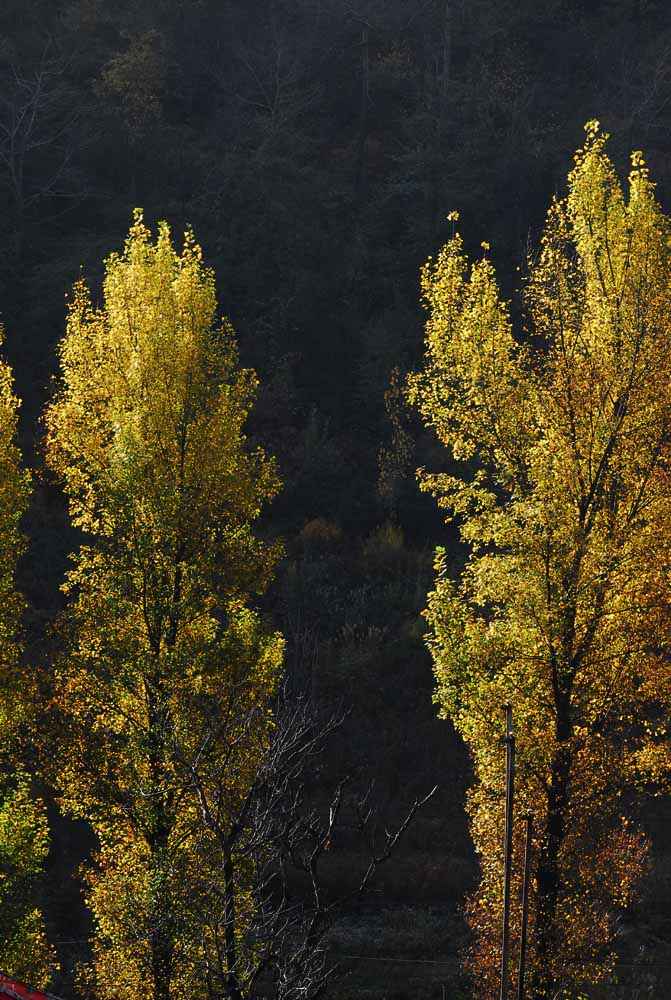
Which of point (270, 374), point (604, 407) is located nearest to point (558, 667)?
point (604, 407)

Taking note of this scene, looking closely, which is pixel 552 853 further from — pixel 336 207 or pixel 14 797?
pixel 336 207

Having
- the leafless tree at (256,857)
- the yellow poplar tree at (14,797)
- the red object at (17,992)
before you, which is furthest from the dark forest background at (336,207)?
the red object at (17,992)

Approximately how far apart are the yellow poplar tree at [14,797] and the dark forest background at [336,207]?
30.0 ft

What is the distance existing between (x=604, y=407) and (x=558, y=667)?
3300mm

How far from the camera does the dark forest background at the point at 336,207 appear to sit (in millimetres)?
29094

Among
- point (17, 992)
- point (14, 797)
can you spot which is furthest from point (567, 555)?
point (17, 992)

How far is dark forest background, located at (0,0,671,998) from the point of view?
29.1m

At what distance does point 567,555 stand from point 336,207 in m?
32.5

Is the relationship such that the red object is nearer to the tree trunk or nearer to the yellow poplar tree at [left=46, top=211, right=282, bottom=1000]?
the yellow poplar tree at [left=46, top=211, right=282, bottom=1000]

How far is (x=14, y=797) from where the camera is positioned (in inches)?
586

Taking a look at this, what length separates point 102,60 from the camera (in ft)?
149

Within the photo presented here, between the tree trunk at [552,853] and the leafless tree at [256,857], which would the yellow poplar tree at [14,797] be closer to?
the leafless tree at [256,857]

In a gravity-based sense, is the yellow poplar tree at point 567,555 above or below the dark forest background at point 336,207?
below

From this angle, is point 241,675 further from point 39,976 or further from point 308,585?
point 308,585
